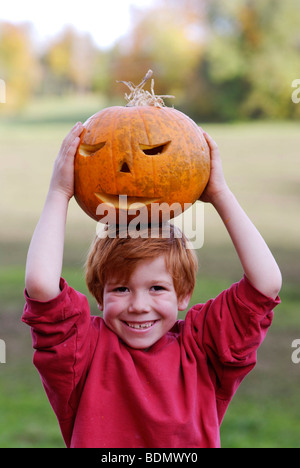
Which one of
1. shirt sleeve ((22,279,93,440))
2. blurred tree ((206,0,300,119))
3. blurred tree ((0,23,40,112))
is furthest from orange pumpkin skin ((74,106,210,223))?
blurred tree ((0,23,40,112))

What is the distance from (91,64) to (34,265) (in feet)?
132

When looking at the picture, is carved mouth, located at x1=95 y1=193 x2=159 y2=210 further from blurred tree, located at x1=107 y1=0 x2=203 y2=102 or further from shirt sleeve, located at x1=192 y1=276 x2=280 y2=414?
blurred tree, located at x1=107 y1=0 x2=203 y2=102

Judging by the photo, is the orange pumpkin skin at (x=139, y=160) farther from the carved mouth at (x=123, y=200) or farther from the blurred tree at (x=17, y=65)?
the blurred tree at (x=17, y=65)

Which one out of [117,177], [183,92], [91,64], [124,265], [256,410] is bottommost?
[256,410]

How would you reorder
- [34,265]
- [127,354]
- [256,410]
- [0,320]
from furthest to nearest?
[0,320], [256,410], [127,354], [34,265]

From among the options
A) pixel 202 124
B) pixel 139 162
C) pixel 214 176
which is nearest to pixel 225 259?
pixel 214 176

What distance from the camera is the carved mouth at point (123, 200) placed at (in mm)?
2404

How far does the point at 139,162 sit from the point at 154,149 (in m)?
0.13

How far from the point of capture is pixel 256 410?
594cm

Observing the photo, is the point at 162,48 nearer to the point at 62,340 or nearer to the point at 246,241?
the point at 246,241

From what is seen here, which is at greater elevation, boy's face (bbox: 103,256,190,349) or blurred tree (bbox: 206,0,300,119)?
blurred tree (bbox: 206,0,300,119)

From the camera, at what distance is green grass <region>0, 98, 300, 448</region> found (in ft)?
18.6
